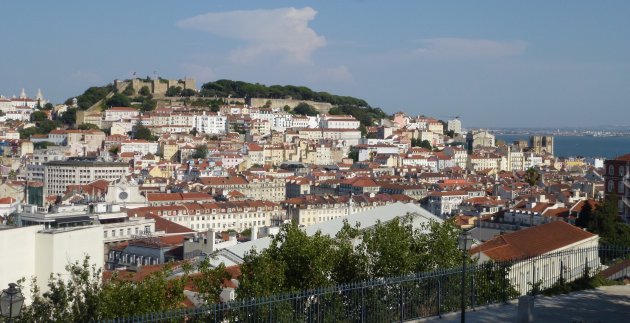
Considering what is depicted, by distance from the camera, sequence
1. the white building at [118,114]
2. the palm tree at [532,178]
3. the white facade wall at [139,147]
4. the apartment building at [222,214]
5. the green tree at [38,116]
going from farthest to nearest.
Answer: the green tree at [38,116] → the white building at [118,114] → the white facade wall at [139,147] → the palm tree at [532,178] → the apartment building at [222,214]

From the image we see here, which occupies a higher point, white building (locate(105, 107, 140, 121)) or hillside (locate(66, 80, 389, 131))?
hillside (locate(66, 80, 389, 131))

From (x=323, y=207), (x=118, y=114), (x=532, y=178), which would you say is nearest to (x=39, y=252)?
(x=323, y=207)

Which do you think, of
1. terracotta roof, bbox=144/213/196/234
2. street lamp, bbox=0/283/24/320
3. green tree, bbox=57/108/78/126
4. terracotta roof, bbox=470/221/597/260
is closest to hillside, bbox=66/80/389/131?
green tree, bbox=57/108/78/126

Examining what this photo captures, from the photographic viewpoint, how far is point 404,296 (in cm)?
899

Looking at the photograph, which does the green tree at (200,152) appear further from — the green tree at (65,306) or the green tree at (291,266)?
the green tree at (65,306)

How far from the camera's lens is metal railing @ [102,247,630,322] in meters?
7.90

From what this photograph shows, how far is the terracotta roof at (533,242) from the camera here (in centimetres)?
1647

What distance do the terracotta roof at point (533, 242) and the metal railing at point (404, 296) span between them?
497 cm

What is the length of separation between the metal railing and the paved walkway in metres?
0.21

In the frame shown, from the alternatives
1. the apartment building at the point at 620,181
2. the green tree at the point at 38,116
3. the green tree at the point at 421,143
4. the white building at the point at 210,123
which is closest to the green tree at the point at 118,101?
the green tree at the point at 38,116

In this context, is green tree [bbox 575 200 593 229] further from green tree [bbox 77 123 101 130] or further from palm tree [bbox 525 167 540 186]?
green tree [bbox 77 123 101 130]

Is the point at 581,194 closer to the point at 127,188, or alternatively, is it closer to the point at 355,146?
the point at 127,188

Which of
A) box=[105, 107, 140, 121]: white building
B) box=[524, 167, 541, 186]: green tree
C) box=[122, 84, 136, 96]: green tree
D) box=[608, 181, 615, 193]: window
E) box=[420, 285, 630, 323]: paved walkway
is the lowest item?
box=[524, 167, 541, 186]: green tree

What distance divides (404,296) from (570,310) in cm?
176
